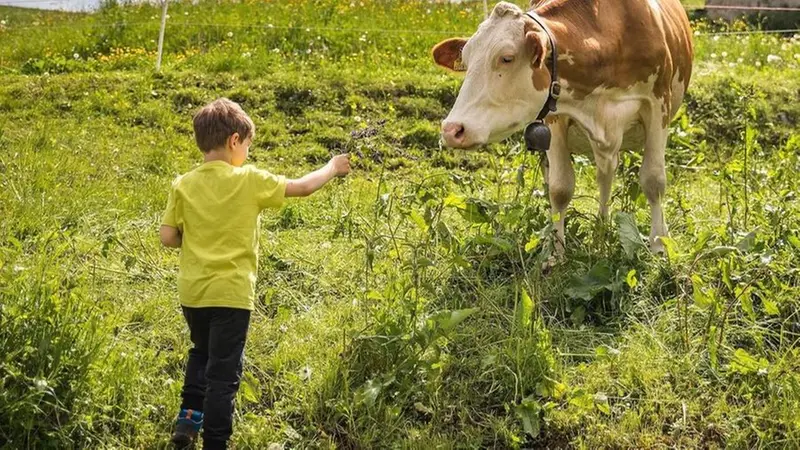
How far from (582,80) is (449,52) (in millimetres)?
717

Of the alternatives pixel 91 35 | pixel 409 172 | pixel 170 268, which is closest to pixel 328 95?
pixel 409 172

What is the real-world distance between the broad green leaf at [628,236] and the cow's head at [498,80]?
91 cm

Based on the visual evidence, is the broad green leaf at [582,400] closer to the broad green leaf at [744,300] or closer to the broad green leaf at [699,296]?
the broad green leaf at [699,296]

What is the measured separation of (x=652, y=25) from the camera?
4906mm

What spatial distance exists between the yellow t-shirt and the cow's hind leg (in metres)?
2.30

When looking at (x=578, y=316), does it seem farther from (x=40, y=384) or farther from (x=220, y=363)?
(x=40, y=384)

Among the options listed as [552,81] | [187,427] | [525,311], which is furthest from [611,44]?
[187,427]

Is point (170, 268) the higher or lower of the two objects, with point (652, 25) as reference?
lower

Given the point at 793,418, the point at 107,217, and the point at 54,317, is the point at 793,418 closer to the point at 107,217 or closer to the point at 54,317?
the point at 54,317

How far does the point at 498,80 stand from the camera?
4324 mm

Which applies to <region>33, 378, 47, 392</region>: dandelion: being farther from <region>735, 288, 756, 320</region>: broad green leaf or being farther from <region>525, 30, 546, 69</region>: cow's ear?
Result: <region>735, 288, 756, 320</region>: broad green leaf

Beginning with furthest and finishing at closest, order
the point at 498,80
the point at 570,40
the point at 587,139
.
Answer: the point at 587,139, the point at 570,40, the point at 498,80

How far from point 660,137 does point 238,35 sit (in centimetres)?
742

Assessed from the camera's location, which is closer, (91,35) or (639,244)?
(639,244)
